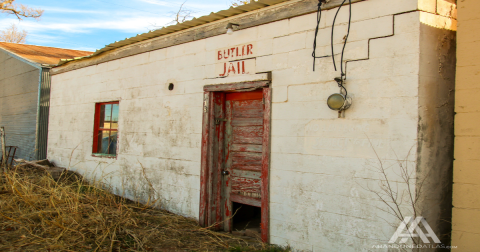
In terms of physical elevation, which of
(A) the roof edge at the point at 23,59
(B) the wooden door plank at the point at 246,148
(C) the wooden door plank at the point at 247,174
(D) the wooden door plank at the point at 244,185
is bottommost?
(D) the wooden door plank at the point at 244,185

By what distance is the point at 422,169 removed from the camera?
11.0 ft

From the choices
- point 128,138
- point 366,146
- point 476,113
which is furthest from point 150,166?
point 476,113

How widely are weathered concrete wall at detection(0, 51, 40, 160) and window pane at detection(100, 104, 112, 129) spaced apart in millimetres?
3812

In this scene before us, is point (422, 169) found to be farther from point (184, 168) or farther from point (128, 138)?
point (128, 138)

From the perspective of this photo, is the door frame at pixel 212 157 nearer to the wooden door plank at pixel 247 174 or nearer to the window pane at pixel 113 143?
the wooden door plank at pixel 247 174

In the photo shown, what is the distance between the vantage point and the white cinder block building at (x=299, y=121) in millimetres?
3414

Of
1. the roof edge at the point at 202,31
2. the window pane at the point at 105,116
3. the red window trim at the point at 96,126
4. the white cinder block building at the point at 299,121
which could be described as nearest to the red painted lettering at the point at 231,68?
the white cinder block building at the point at 299,121

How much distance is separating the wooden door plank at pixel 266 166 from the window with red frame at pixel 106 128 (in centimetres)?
404

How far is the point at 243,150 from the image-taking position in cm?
505

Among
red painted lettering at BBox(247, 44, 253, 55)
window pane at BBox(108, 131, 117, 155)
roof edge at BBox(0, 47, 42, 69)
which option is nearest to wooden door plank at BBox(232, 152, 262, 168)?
red painted lettering at BBox(247, 44, 253, 55)

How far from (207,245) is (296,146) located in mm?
1712

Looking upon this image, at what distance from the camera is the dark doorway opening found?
4.99 m

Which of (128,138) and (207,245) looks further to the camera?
(128,138)

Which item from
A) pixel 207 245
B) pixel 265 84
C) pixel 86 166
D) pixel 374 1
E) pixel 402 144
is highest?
pixel 374 1
